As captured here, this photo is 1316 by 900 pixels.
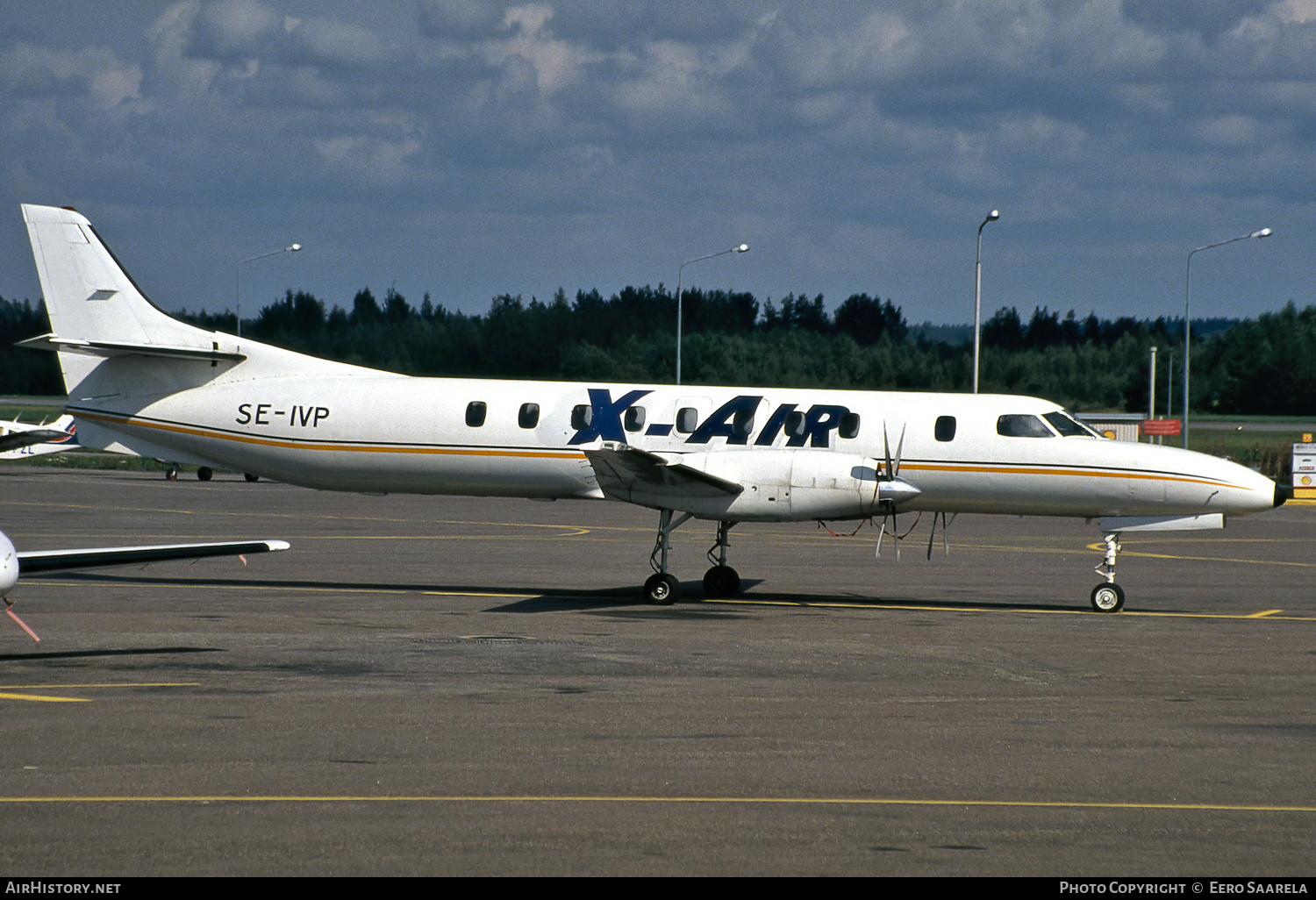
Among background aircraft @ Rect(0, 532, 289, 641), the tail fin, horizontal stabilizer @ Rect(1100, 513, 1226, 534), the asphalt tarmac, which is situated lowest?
the asphalt tarmac

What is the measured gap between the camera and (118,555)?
12641mm

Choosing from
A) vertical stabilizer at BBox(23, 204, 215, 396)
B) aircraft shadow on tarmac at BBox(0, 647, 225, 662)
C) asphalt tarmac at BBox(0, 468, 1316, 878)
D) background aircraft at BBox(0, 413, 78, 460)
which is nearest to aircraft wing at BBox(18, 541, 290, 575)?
asphalt tarmac at BBox(0, 468, 1316, 878)

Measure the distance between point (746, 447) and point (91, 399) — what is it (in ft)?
36.9

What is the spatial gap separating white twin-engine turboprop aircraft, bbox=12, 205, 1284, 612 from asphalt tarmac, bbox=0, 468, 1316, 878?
1.62 m

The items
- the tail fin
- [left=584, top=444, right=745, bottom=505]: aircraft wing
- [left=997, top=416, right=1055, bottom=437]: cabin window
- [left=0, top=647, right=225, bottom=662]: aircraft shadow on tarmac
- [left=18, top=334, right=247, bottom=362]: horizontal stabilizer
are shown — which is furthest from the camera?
the tail fin

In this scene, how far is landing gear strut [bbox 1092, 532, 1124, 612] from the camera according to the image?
61.7ft

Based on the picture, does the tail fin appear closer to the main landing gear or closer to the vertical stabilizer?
the vertical stabilizer

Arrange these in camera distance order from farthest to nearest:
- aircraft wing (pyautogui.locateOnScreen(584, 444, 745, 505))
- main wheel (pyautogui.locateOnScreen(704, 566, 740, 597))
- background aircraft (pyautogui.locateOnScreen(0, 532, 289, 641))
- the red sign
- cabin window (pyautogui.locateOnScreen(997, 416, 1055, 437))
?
the red sign, main wheel (pyautogui.locateOnScreen(704, 566, 740, 597)), cabin window (pyautogui.locateOnScreen(997, 416, 1055, 437)), aircraft wing (pyautogui.locateOnScreen(584, 444, 745, 505)), background aircraft (pyautogui.locateOnScreen(0, 532, 289, 641))

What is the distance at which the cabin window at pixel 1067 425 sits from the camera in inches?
770

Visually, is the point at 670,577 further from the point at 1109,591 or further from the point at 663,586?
the point at 1109,591

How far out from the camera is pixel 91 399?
21984mm

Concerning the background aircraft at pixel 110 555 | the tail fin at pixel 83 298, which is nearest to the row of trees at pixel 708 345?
the tail fin at pixel 83 298

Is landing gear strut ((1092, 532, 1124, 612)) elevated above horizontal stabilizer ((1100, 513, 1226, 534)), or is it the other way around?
horizontal stabilizer ((1100, 513, 1226, 534))
